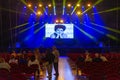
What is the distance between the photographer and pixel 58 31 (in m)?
40.8

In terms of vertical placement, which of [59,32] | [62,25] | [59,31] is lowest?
[59,32]

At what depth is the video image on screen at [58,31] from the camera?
134ft

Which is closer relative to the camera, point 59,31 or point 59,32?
point 59,31

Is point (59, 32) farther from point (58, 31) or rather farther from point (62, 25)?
point (62, 25)

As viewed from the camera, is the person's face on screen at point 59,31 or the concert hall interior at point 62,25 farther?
the concert hall interior at point 62,25

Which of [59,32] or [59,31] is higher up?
[59,31]

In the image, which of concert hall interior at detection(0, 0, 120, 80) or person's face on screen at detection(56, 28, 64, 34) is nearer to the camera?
person's face on screen at detection(56, 28, 64, 34)

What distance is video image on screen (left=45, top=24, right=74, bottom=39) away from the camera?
4081 centimetres

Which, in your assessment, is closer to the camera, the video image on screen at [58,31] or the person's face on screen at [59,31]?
the person's face on screen at [59,31]

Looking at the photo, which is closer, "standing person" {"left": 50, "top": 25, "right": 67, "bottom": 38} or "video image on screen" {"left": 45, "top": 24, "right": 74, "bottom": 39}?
"standing person" {"left": 50, "top": 25, "right": 67, "bottom": 38}

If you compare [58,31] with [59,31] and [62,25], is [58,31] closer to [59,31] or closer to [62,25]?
[59,31]

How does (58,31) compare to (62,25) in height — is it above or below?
below

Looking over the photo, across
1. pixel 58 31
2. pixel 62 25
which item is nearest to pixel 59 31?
pixel 58 31

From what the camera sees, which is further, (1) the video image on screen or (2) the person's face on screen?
(1) the video image on screen
